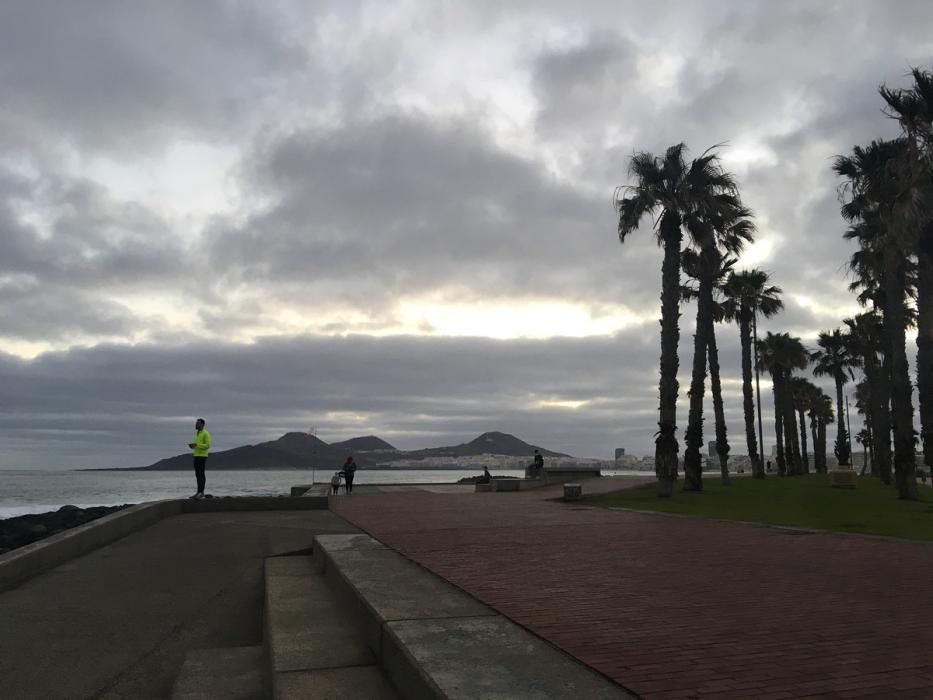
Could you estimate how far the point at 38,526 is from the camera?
24.2 m

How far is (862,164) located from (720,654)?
25.0m

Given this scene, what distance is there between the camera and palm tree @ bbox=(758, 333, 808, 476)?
5444cm

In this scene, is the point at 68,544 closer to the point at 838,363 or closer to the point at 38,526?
the point at 38,526

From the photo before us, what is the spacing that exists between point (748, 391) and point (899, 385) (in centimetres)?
2096

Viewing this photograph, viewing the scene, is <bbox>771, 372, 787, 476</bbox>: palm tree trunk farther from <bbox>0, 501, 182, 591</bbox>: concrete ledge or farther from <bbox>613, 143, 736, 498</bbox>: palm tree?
<bbox>0, 501, 182, 591</bbox>: concrete ledge

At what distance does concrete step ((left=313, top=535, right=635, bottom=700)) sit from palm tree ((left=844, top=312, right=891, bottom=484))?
37.5 m

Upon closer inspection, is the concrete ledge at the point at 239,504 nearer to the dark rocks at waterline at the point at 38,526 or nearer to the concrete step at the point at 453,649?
the dark rocks at waterline at the point at 38,526

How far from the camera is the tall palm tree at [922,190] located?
20703mm

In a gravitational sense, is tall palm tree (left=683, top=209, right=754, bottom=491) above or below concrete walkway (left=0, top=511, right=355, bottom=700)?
above

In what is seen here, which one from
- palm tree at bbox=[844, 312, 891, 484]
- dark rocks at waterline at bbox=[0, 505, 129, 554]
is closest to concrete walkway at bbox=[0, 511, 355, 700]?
dark rocks at waterline at bbox=[0, 505, 129, 554]

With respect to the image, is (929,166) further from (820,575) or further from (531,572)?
(531,572)

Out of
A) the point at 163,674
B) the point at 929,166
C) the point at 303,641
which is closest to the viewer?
the point at 303,641

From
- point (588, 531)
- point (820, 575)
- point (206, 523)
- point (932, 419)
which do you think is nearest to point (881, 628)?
point (820, 575)

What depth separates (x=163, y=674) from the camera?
5934 millimetres
